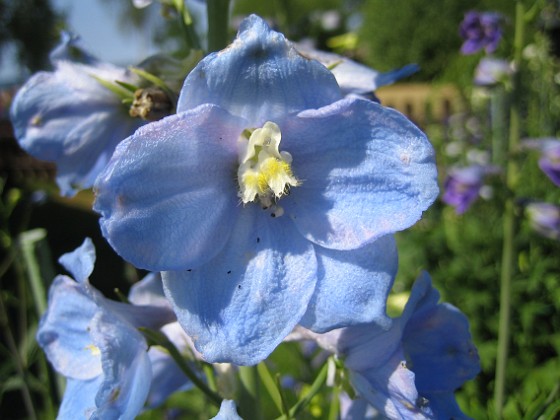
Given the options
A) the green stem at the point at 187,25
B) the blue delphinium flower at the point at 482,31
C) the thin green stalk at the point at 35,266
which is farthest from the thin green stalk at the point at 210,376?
the blue delphinium flower at the point at 482,31

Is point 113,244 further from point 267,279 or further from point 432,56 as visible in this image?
point 432,56

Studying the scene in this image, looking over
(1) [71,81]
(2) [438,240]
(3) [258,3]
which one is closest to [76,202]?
(2) [438,240]

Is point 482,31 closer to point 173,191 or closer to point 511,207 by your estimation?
point 511,207

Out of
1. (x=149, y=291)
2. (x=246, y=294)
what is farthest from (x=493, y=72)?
(x=246, y=294)

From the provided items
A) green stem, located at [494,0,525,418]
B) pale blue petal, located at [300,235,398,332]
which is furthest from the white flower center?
green stem, located at [494,0,525,418]

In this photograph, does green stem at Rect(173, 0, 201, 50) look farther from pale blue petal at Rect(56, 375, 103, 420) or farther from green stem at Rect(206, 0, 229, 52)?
pale blue petal at Rect(56, 375, 103, 420)

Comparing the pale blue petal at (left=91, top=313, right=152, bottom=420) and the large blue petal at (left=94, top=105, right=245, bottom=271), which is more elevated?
the large blue petal at (left=94, top=105, right=245, bottom=271)

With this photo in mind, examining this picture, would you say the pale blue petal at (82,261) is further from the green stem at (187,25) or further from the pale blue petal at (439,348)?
the pale blue petal at (439,348)
